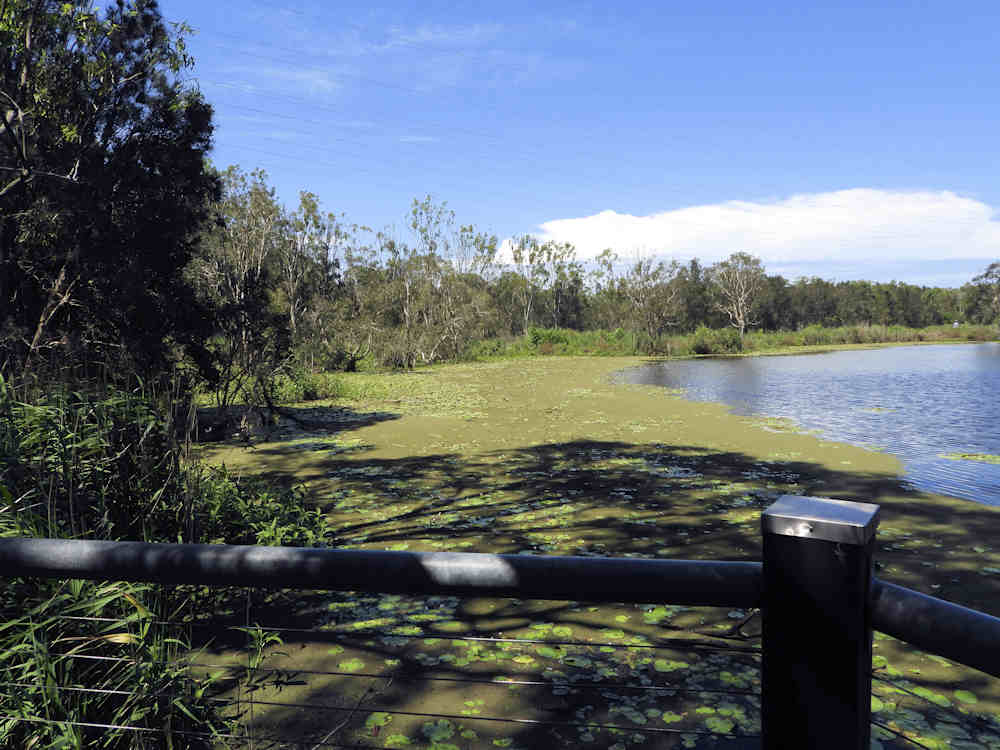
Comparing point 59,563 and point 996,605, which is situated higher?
point 59,563

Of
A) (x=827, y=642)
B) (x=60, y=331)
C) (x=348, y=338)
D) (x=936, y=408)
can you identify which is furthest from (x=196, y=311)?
(x=348, y=338)

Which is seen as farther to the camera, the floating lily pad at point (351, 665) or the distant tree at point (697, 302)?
the distant tree at point (697, 302)

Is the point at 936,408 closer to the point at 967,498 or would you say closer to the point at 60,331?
the point at 967,498

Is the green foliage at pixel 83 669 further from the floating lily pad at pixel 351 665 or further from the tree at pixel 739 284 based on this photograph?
the tree at pixel 739 284

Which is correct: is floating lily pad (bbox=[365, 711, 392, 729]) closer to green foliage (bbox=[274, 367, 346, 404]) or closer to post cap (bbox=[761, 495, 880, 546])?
post cap (bbox=[761, 495, 880, 546])

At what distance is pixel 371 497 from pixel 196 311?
4.40m

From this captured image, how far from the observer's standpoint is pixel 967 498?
680cm

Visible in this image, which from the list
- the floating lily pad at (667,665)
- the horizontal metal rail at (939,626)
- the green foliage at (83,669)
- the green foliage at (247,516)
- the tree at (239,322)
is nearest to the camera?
the horizontal metal rail at (939,626)

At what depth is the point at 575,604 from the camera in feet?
14.8

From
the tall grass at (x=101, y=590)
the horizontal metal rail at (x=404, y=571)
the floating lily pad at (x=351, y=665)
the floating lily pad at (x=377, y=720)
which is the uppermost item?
the horizontal metal rail at (x=404, y=571)

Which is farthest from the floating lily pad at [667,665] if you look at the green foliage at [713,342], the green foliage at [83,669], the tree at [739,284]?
the tree at [739,284]

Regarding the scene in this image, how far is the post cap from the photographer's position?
852mm

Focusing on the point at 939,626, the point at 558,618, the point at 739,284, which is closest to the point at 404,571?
the point at 939,626

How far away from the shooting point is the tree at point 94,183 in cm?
816
